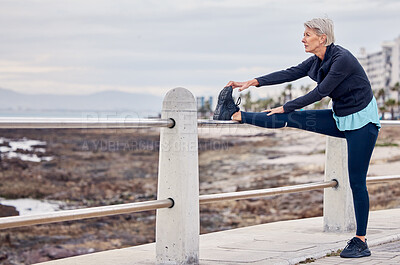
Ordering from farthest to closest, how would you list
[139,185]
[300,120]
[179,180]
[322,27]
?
[139,185] → [300,120] → [322,27] → [179,180]

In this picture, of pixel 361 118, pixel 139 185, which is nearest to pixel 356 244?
pixel 361 118

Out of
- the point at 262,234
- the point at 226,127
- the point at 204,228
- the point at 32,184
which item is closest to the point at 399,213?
the point at 262,234

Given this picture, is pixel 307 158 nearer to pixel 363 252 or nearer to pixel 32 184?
pixel 32 184

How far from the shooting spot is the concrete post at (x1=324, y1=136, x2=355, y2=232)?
6.58 m

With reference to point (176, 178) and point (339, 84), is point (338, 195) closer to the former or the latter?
point (339, 84)

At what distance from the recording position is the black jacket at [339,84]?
504 cm

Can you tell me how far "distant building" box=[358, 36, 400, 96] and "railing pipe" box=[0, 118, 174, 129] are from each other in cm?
14862

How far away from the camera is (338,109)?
5.29 meters

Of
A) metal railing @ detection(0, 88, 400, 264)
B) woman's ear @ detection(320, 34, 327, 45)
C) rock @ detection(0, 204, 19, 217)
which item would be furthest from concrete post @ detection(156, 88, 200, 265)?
rock @ detection(0, 204, 19, 217)

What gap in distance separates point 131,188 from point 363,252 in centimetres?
3680

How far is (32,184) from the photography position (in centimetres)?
4797

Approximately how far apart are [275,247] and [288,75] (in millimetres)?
1453

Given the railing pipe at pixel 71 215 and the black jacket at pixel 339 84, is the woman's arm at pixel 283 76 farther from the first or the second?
the railing pipe at pixel 71 215

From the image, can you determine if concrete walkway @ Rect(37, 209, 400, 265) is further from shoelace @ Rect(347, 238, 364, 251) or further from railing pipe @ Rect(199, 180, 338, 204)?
railing pipe @ Rect(199, 180, 338, 204)
